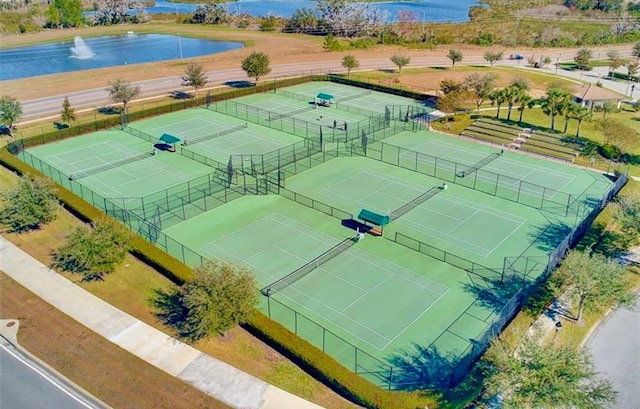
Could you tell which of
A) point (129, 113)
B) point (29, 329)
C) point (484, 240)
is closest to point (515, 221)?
point (484, 240)

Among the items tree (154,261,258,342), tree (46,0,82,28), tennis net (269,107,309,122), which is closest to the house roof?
tennis net (269,107,309,122)

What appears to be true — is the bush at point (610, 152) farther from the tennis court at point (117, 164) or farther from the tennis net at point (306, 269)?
the tennis court at point (117, 164)

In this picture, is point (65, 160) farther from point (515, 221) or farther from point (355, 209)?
point (515, 221)

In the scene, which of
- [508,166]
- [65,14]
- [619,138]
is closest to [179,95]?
Answer: [508,166]

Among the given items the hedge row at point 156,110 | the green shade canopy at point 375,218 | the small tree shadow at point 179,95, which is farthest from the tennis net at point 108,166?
the green shade canopy at point 375,218

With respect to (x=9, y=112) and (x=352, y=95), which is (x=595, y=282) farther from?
(x=9, y=112)

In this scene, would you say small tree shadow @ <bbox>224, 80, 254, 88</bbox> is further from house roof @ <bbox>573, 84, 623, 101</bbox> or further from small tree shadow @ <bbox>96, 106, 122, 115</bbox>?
house roof @ <bbox>573, 84, 623, 101</bbox>
